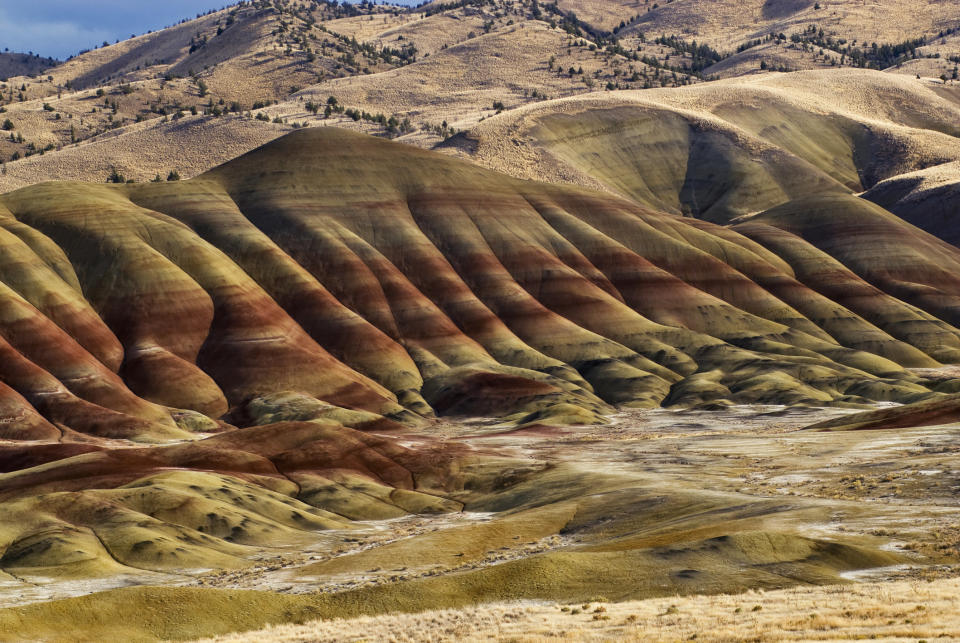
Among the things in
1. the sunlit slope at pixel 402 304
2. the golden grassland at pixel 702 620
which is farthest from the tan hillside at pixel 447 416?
the sunlit slope at pixel 402 304

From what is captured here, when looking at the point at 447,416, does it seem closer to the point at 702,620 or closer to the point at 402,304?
the point at 402,304

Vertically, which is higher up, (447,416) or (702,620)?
(702,620)

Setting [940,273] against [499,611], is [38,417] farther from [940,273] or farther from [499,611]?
[940,273]

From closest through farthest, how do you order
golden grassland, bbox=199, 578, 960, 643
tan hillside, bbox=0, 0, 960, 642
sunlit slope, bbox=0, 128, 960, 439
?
golden grassland, bbox=199, 578, 960, 643, tan hillside, bbox=0, 0, 960, 642, sunlit slope, bbox=0, 128, 960, 439

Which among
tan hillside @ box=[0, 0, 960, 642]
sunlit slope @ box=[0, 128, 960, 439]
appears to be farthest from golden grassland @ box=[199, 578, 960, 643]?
sunlit slope @ box=[0, 128, 960, 439]

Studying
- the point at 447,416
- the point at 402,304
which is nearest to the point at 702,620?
the point at 447,416

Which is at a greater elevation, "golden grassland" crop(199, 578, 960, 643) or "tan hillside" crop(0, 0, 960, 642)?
"golden grassland" crop(199, 578, 960, 643)

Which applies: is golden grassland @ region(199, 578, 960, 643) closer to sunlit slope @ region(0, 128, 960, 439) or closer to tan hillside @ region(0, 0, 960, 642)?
tan hillside @ region(0, 0, 960, 642)

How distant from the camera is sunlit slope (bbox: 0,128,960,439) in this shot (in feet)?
450

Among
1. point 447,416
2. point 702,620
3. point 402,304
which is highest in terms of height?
point 702,620

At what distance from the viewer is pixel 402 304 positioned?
161m

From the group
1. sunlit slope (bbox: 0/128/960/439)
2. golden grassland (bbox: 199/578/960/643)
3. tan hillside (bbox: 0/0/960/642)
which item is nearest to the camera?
golden grassland (bbox: 199/578/960/643)

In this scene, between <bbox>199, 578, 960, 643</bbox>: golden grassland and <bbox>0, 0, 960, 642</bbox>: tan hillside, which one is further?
<bbox>0, 0, 960, 642</bbox>: tan hillside

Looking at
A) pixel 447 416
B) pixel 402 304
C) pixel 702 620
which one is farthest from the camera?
pixel 402 304
